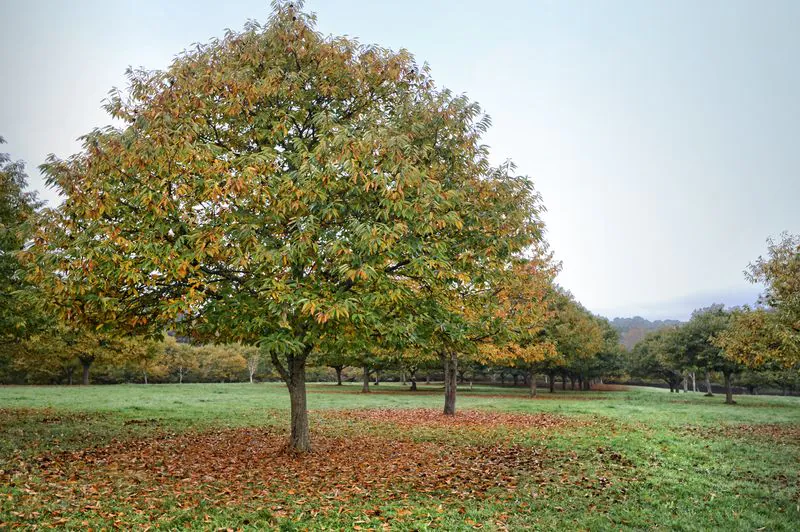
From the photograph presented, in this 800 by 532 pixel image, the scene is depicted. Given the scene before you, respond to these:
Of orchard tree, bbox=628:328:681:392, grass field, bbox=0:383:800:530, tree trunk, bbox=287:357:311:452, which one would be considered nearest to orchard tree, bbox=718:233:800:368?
grass field, bbox=0:383:800:530

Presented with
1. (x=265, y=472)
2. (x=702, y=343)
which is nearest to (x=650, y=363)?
(x=702, y=343)

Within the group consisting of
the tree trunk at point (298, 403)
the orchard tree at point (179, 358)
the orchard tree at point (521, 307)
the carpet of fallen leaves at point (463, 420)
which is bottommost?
the orchard tree at point (179, 358)

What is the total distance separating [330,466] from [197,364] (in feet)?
268

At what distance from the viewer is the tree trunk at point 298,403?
44.4 ft

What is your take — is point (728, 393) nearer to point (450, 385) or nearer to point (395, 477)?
point (450, 385)

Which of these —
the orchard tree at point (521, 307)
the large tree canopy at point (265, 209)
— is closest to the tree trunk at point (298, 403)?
the large tree canopy at point (265, 209)

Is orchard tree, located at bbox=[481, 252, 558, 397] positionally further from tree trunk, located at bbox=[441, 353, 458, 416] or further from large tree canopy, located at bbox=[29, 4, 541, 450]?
large tree canopy, located at bbox=[29, 4, 541, 450]

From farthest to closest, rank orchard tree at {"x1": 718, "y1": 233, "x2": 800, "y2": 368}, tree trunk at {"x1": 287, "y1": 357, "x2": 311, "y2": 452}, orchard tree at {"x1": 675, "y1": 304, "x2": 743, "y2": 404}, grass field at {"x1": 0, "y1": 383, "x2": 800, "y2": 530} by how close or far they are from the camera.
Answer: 1. orchard tree at {"x1": 675, "y1": 304, "x2": 743, "y2": 404}
2. orchard tree at {"x1": 718, "y1": 233, "x2": 800, "y2": 368}
3. tree trunk at {"x1": 287, "y1": 357, "x2": 311, "y2": 452}
4. grass field at {"x1": 0, "y1": 383, "x2": 800, "y2": 530}

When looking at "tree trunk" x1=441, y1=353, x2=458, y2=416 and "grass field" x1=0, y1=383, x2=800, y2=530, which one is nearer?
"grass field" x1=0, y1=383, x2=800, y2=530

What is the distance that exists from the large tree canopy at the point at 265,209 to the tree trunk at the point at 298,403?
0.24 ft

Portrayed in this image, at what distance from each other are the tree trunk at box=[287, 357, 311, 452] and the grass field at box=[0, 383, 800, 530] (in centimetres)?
49

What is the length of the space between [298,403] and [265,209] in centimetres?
570

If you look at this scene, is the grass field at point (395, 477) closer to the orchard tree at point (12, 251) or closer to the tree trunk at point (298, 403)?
the tree trunk at point (298, 403)

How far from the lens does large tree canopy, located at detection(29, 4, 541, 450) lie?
33.2 ft
